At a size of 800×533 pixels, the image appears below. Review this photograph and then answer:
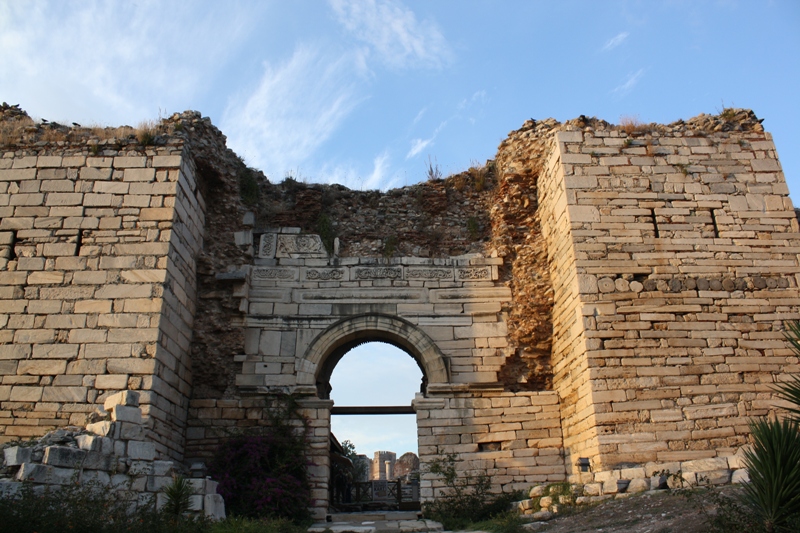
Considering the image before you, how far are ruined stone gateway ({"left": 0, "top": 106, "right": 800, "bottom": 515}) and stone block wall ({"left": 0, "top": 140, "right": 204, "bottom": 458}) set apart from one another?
31 millimetres

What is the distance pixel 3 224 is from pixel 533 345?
7.99 meters

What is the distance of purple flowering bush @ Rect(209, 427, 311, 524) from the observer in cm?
872

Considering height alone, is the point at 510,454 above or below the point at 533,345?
below

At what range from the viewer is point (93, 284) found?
29.5 feet

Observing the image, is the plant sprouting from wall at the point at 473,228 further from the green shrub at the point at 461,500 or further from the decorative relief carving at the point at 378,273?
the green shrub at the point at 461,500

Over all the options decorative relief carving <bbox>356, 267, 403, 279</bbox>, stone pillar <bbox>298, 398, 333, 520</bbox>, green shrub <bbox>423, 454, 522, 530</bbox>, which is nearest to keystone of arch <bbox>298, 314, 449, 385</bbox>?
stone pillar <bbox>298, 398, 333, 520</bbox>

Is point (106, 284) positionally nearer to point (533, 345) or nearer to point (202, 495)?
Result: point (202, 495)

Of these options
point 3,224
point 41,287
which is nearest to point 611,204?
point 41,287

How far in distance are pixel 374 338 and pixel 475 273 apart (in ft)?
6.55

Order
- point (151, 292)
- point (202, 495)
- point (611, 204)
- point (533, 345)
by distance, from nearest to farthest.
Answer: point (202, 495)
point (151, 292)
point (611, 204)
point (533, 345)

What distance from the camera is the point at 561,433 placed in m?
9.81

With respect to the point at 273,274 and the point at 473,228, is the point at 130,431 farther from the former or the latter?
the point at 473,228

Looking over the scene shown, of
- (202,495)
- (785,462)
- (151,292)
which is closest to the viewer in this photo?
(785,462)

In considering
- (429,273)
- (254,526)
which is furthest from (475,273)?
(254,526)
